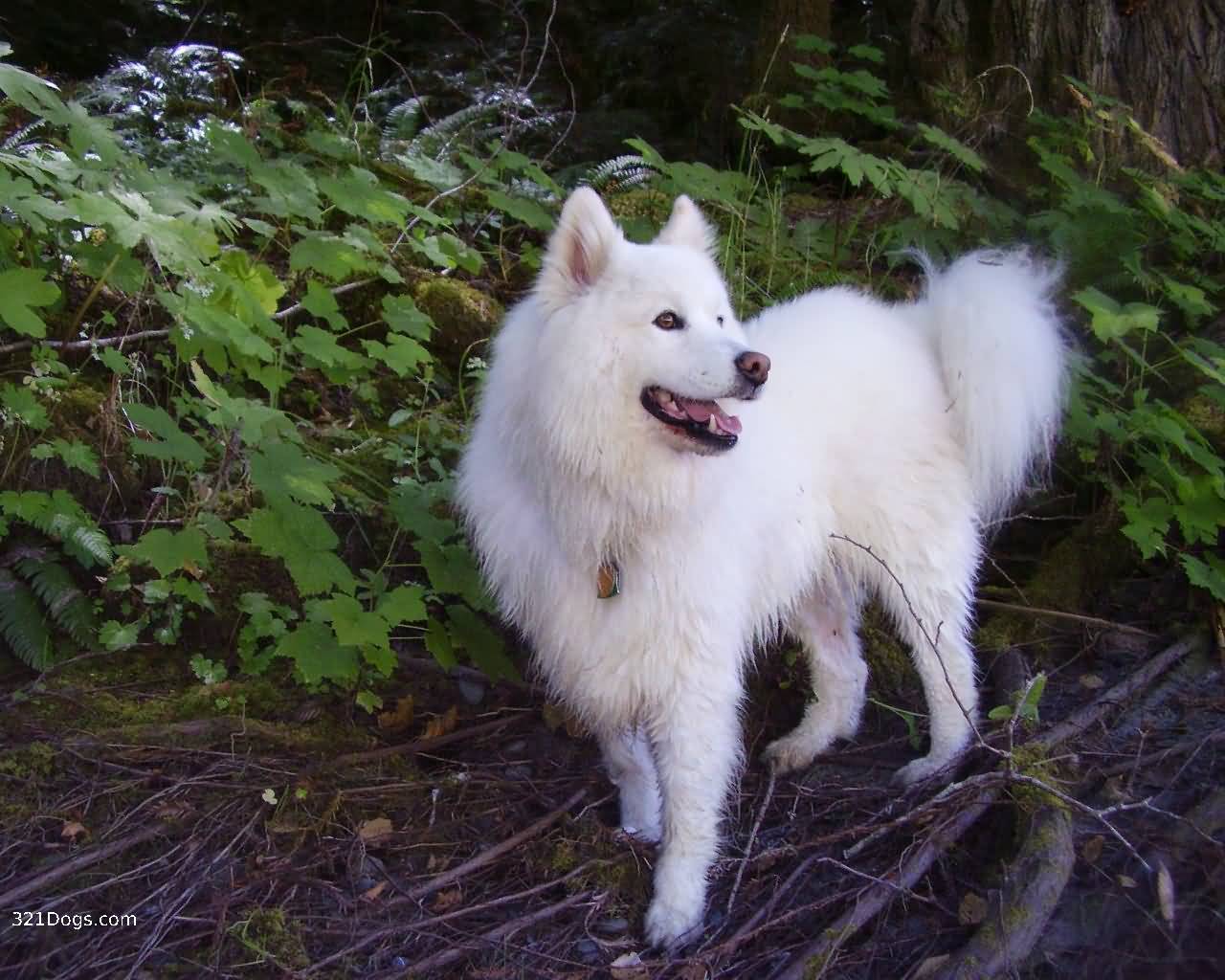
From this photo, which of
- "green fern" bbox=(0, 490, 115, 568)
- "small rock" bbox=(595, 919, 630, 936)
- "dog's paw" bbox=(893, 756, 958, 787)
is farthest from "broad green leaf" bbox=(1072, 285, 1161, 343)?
"green fern" bbox=(0, 490, 115, 568)

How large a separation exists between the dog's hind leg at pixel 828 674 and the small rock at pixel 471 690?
40.7 inches

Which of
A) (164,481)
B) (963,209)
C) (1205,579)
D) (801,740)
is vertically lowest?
(801,740)

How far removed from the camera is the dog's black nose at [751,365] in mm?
2527

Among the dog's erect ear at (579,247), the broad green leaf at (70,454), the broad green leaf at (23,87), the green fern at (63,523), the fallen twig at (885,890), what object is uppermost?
the broad green leaf at (23,87)

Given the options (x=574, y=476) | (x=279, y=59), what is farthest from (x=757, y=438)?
(x=279, y=59)

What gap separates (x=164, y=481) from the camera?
3688 mm

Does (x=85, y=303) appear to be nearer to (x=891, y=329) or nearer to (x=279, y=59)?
(x=891, y=329)

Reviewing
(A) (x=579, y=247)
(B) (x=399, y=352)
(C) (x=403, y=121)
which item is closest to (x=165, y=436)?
(B) (x=399, y=352)

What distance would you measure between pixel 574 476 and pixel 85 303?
6.94 ft

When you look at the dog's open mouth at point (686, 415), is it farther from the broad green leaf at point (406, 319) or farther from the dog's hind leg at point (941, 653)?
the broad green leaf at point (406, 319)

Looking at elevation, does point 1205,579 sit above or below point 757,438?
below

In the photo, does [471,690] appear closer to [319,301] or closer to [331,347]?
[331,347]

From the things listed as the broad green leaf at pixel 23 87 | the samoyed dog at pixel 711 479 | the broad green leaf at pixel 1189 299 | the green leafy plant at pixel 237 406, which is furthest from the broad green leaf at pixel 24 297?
the broad green leaf at pixel 1189 299

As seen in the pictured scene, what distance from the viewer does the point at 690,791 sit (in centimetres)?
282
